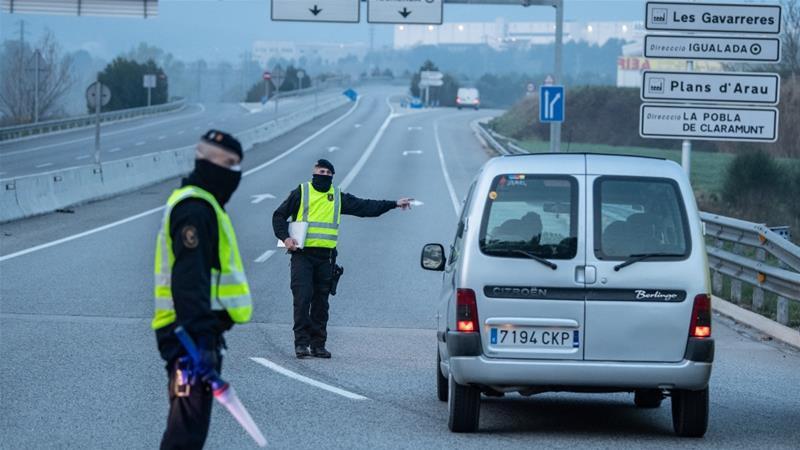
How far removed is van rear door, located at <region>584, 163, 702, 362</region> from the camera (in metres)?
8.67

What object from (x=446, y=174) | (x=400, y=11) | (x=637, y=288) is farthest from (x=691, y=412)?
(x=446, y=174)

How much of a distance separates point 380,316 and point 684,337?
7873 mm

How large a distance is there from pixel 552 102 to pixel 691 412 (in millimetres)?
22320

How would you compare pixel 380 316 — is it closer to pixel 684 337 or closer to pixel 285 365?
pixel 285 365

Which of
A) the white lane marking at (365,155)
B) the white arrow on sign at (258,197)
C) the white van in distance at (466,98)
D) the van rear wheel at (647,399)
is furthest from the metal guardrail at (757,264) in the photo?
the white van in distance at (466,98)

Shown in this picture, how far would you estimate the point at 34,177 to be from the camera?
97.3ft

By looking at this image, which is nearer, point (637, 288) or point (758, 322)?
point (637, 288)

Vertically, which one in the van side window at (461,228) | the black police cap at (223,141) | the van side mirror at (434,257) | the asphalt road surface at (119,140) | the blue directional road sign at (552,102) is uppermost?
the black police cap at (223,141)

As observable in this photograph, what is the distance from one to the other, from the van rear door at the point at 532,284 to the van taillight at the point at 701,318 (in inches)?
26.8

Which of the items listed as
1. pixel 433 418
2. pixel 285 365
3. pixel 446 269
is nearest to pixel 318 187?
pixel 285 365

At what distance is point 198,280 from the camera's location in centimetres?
569

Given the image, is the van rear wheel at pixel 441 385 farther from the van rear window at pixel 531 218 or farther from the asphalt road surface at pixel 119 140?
the asphalt road surface at pixel 119 140

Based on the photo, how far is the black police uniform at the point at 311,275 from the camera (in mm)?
12789

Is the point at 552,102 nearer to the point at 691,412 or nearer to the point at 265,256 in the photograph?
the point at 265,256
